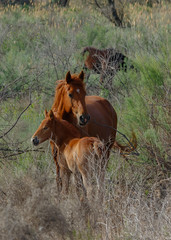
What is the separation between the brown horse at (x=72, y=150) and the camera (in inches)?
215

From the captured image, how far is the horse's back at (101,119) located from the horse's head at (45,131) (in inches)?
35.0

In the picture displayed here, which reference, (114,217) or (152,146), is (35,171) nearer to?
(114,217)

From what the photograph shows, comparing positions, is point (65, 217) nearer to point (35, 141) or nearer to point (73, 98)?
point (35, 141)

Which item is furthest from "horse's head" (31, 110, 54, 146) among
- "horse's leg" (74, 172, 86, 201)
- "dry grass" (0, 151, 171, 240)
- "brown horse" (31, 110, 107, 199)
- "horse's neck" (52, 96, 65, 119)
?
"dry grass" (0, 151, 171, 240)

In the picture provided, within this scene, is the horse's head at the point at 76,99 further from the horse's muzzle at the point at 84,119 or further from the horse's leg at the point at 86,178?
the horse's leg at the point at 86,178

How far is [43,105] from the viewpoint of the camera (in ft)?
32.7

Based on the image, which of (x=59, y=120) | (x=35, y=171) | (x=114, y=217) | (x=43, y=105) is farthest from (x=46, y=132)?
(x=43, y=105)

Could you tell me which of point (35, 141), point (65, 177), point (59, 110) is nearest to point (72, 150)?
point (65, 177)

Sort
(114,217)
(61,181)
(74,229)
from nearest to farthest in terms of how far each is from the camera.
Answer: (74,229)
(114,217)
(61,181)

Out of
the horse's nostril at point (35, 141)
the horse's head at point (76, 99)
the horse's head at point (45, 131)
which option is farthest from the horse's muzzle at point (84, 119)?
the horse's nostril at point (35, 141)

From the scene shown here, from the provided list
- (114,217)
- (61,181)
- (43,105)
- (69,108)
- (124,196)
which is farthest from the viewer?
(43,105)

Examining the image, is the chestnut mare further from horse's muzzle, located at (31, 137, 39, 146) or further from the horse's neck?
horse's muzzle, located at (31, 137, 39, 146)

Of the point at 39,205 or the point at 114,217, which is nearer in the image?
the point at 39,205

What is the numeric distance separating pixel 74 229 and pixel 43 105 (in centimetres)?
567
